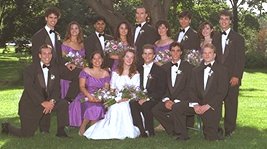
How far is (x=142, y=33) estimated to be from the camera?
974cm

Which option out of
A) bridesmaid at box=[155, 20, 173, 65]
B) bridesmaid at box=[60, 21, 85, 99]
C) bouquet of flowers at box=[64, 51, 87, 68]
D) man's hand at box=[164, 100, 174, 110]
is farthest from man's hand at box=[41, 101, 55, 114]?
bridesmaid at box=[155, 20, 173, 65]

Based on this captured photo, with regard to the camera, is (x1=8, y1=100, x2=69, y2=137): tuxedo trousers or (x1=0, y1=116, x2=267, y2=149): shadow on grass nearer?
(x1=0, y1=116, x2=267, y2=149): shadow on grass

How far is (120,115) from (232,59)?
7.52 feet

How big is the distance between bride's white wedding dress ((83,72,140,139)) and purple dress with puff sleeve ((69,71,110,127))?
0.17 meters

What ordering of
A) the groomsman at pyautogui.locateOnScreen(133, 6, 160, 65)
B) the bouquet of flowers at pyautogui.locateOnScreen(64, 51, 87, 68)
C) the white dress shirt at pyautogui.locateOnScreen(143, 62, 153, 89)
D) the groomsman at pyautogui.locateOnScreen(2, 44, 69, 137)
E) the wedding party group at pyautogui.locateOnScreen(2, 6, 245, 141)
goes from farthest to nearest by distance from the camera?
1. the groomsman at pyautogui.locateOnScreen(133, 6, 160, 65)
2. the bouquet of flowers at pyautogui.locateOnScreen(64, 51, 87, 68)
3. the white dress shirt at pyautogui.locateOnScreen(143, 62, 153, 89)
4. the groomsman at pyautogui.locateOnScreen(2, 44, 69, 137)
5. the wedding party group at pyautogui.locateOnScreen(2, 6, 245, 141)

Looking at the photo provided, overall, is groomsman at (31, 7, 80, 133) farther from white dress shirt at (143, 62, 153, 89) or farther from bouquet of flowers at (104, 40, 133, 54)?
white dress shirt at (143, 62, 153, 89)

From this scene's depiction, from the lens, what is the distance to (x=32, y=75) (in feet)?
28.6

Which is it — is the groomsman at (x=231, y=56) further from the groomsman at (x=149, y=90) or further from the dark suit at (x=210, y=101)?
the groomsman at (x=149, y=90)

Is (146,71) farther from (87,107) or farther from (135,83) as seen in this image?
(87,107)

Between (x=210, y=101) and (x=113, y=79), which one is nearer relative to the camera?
(x=210, y=101)

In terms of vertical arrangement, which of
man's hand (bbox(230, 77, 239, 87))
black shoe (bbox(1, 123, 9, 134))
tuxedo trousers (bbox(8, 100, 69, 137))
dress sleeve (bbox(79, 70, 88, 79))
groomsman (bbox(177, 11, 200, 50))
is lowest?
black shoe (bbox(1, 123, 9, 134))

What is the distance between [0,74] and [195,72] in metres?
24.5

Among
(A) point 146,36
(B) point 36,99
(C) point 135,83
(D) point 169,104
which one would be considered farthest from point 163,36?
(B) point 36,99

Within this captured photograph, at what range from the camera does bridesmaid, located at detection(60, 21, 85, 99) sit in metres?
9.43
